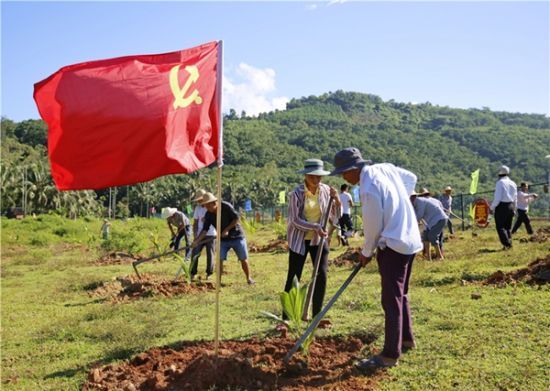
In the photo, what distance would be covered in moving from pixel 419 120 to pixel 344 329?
164717 millimetres

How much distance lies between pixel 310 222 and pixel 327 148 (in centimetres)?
12131

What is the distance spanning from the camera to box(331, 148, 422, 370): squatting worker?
13.4 ft

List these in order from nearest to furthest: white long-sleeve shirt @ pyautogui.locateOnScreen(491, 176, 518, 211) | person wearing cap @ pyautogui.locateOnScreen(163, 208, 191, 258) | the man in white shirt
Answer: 1. white long-sleeve shirt @ pyautogui.locateOnScreen(491, 176, 518, 211)
2. person wearing cap @ pyautogui.locateOnScreen(163, 208, 191, 258)
3. the man in white shirt

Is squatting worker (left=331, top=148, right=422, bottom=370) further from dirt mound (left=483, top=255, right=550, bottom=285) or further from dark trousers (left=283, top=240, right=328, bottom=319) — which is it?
dirt mound (left=483, top=255, right=550, bottom=285)

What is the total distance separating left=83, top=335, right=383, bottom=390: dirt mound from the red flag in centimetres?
159

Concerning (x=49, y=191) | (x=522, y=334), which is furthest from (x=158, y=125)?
(x=49, y=191)

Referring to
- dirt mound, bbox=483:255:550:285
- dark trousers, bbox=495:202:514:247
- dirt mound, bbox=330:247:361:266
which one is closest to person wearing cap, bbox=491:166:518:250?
dark trousers, bbox=495:202:514:247

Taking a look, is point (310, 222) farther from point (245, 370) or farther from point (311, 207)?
point (245, 370)

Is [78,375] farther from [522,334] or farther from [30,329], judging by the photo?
[522,334]

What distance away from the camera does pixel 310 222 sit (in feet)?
18.4

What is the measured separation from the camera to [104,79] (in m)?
4.27

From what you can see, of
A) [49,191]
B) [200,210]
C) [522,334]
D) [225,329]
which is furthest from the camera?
[49,191]

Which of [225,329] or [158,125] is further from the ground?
[158,125]

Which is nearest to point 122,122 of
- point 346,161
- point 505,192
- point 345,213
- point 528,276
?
point 346,161
